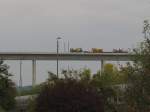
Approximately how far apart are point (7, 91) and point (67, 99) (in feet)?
95.7

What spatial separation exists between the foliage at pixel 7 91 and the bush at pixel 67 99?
25.7 metres

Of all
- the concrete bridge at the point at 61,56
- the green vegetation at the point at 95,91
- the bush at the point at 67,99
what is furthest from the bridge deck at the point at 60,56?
the bush at the point at 67,99

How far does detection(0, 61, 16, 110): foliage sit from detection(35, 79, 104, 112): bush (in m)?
25.7

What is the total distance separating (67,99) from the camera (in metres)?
36.9

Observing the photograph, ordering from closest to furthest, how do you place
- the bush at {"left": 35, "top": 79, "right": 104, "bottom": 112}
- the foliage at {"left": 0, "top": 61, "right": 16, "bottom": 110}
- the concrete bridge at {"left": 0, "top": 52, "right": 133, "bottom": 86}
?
1. the bush at {"left": 35, "top": 79, "right": 104, "bottom": 112}
2. the foliage at {"left": 0, "top": 61, "right": 16, "bottom": 110}
3. the concrete bridge at {"left": 0, "top": 52, "right": 133, "bottom": 86}

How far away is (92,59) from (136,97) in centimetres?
10026

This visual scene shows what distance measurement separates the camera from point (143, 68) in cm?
1641

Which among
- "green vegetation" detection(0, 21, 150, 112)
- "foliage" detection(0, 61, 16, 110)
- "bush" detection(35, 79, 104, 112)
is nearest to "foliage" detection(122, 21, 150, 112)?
"green vegetation" detection(0, 21, 150, 112)

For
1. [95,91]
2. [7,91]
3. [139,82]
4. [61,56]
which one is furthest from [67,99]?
[61,56]

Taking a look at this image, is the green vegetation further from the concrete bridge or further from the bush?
the concrete bridge

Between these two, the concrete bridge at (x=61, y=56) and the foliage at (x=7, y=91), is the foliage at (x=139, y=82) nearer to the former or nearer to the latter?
the foliage at (x=7, y=91)

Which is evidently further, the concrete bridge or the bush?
the concrete bridge

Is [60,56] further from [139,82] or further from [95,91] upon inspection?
[139,82]

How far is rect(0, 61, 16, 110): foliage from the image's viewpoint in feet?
211
